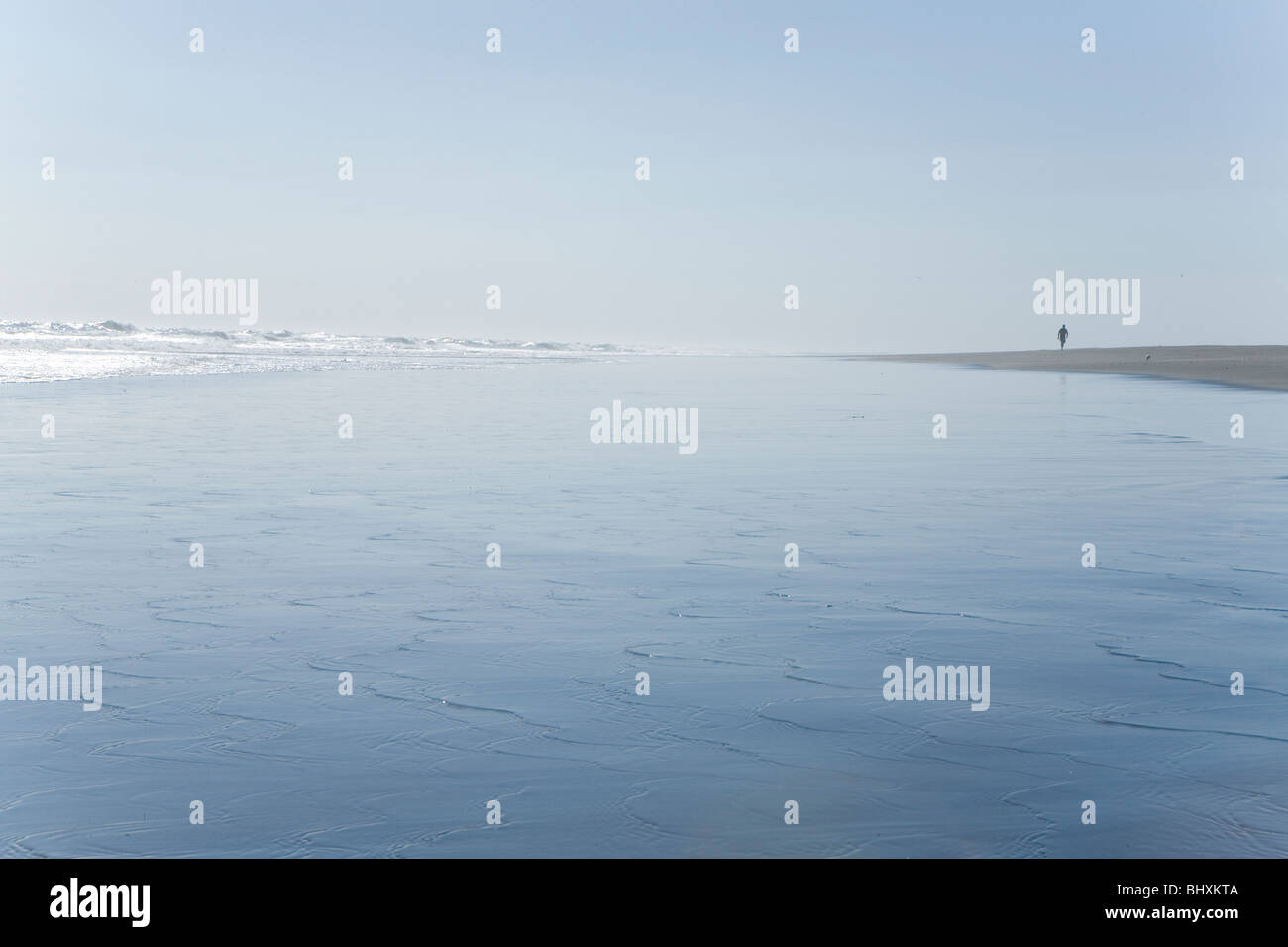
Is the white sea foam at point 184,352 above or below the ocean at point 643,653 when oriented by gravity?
above

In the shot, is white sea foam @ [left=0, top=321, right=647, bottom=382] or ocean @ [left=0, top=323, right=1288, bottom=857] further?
white sea foam @ [left=0, top=321, right=647, bottom=382]

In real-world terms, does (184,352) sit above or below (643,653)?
above

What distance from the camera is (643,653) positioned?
624 cm

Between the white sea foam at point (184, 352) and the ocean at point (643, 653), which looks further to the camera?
the white sea foam at point (184, 352)

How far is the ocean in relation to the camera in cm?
416

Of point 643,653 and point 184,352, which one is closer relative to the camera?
point 643,653

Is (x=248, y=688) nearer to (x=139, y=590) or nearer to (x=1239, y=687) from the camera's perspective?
(x=139, y=590)

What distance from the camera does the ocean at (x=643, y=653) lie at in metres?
4.16

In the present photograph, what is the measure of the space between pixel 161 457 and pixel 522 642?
969cm

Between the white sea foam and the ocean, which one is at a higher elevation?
the white sea foam

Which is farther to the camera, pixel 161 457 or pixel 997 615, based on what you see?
pixel 161 457
